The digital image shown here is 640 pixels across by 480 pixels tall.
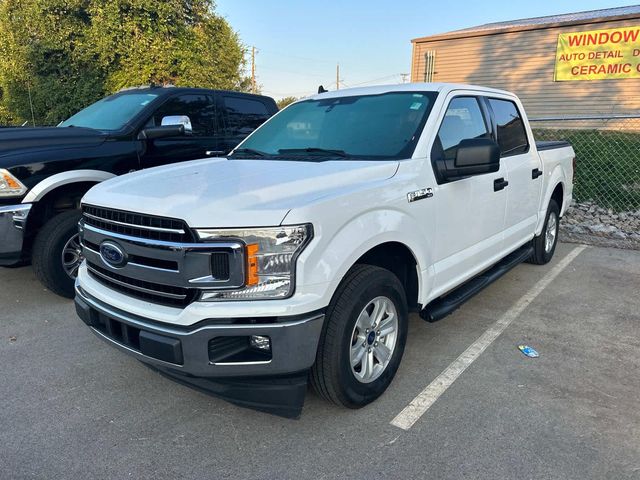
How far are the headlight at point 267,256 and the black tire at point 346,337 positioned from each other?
0.36 m

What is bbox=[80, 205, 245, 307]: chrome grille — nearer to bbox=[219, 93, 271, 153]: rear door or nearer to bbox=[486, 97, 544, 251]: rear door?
bbox=[486, 97, 544, 251]: rear door

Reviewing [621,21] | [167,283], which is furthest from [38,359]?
[621,21]

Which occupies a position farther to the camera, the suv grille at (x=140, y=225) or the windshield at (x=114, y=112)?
the windshield at (x=114, y=112)

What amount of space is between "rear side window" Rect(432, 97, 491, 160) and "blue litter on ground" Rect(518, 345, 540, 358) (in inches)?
61.6

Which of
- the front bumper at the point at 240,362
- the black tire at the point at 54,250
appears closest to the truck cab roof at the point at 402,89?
the front bumper at the point at 240,362

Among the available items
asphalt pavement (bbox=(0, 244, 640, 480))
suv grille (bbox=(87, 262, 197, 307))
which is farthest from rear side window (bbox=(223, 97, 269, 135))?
suv grille (bbox=(87, 262, 197, 307))

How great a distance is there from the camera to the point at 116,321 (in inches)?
107

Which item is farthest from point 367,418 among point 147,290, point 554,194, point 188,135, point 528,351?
point 554,194

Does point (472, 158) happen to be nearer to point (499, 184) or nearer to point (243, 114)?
point (499, 184)

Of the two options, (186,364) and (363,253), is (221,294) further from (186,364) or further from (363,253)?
(363,253)

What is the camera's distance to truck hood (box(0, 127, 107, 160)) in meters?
4.53

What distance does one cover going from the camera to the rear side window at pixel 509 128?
176 inches

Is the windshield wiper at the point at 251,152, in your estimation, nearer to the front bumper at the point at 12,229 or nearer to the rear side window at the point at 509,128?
the front bumper at the point at 12,229

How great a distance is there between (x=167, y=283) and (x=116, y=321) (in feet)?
1.62
